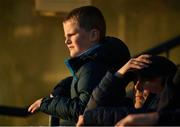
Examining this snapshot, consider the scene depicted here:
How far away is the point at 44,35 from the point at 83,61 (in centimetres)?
407

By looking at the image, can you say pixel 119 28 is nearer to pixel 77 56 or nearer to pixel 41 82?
pixel 41 82

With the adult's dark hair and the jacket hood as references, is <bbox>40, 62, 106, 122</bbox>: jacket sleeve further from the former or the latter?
the adult's dark hair

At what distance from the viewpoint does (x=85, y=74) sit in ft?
12.0

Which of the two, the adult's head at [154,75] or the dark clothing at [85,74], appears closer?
the adult's head at [154,75]

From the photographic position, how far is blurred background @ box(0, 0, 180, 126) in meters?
7.66

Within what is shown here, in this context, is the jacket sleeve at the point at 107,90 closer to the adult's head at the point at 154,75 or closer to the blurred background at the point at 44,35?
the adult's head at the point at 154,75

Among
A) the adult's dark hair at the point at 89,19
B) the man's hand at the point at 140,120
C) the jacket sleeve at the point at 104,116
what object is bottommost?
the jacket sleeve at the point at 104,116

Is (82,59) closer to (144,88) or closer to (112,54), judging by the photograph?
(112,54)

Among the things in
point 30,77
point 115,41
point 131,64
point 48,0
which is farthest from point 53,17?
point 131,64

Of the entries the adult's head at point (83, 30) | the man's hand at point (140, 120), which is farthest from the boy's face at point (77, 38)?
the man's hand at point (140, 120)

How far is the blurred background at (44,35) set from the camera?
7656 millimetres

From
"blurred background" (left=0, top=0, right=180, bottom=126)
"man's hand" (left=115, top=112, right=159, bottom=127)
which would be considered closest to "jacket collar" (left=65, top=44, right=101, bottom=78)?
"man's hand" (left=115, top=112, right=159, bottom=127)

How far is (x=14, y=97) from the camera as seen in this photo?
25.6 feet

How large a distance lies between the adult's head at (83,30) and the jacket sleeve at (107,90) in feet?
1.42
